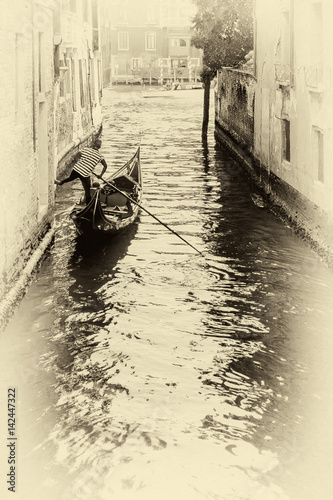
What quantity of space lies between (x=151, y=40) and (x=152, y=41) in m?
0.11

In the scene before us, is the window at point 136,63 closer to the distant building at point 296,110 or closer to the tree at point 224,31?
the tree at point 224,31

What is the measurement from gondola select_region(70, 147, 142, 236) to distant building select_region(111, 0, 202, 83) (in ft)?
166

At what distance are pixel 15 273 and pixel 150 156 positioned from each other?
46.4 ft

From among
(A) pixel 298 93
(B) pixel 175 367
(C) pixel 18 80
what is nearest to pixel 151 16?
(A) pixel 298 93

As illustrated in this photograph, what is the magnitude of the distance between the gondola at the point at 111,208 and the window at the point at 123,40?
172 ft

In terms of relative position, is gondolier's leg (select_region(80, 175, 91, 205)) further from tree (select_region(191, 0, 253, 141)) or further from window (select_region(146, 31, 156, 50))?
window (select_region(146, 31, 156, 50))

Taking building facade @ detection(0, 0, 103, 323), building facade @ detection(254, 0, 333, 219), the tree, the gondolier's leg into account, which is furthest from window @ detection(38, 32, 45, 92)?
the tree

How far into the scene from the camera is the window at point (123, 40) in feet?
218

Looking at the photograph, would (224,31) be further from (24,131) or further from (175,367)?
(175,367)

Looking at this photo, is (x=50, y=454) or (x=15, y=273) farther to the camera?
(x=15, y=273)

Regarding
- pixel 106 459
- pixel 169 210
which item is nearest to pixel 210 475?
pixel 106 459

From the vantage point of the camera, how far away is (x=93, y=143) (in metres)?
25.6

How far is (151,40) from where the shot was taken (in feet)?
219

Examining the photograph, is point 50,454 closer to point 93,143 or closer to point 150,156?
point 150,156
